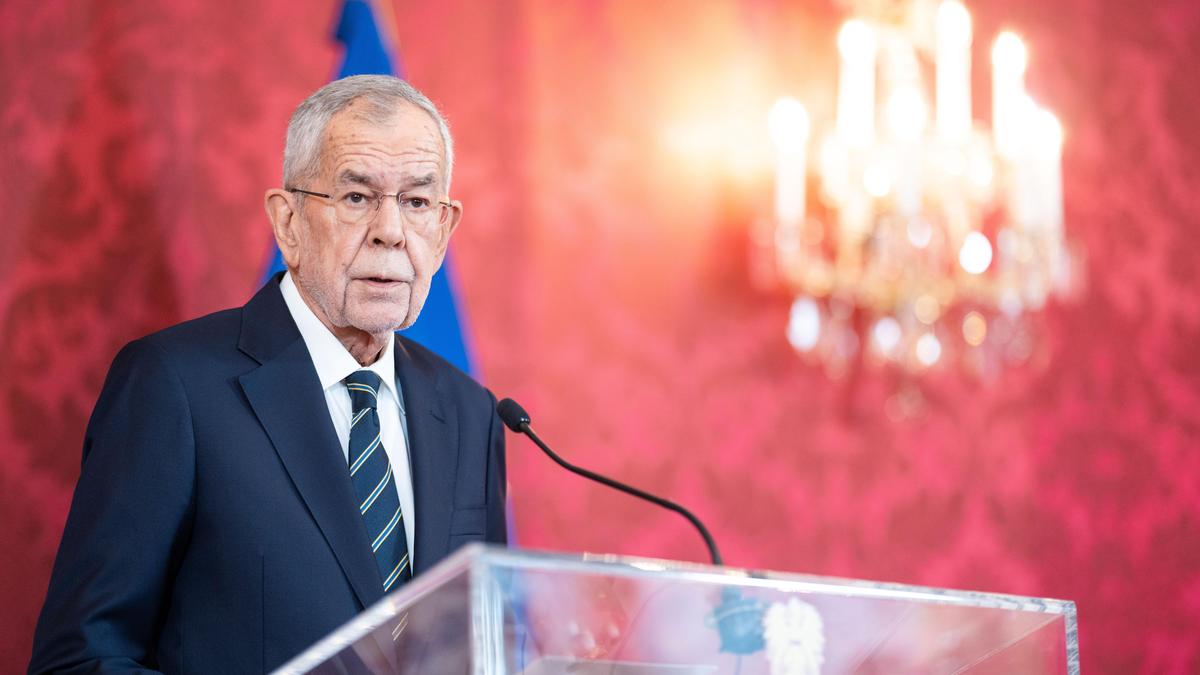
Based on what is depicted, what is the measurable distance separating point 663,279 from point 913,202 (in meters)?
0.68

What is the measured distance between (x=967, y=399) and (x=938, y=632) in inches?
101

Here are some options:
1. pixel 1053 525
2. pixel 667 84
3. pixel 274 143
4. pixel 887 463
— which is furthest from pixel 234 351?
pixel 1053 525

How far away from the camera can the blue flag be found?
270 centimetres

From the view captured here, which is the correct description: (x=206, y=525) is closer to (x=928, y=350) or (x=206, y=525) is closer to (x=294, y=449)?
(x=294, y=449)

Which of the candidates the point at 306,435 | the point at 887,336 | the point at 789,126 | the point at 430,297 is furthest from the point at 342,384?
the point at 887,336

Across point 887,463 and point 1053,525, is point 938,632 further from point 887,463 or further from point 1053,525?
point 1053,525

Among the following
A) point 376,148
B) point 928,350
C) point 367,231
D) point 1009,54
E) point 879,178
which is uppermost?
point 1009,54

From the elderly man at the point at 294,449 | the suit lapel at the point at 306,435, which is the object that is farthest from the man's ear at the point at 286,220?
the suit lapel at the point at 306,435

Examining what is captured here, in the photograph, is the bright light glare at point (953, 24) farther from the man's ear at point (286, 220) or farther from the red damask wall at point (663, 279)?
the man's ear at point (286, 220)

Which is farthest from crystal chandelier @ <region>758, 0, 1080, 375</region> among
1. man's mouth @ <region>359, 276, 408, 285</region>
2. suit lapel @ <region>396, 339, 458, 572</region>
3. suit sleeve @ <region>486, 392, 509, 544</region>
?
man's mouth @ <region>359, 276, 408, 285</region>

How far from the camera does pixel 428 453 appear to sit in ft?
5.64

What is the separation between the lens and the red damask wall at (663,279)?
2465mm

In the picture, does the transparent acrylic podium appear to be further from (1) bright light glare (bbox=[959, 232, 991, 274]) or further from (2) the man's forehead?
(1) bright light glare (bbox=[959, 232, 991, 274])

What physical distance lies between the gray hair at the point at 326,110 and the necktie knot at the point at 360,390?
276 mm
